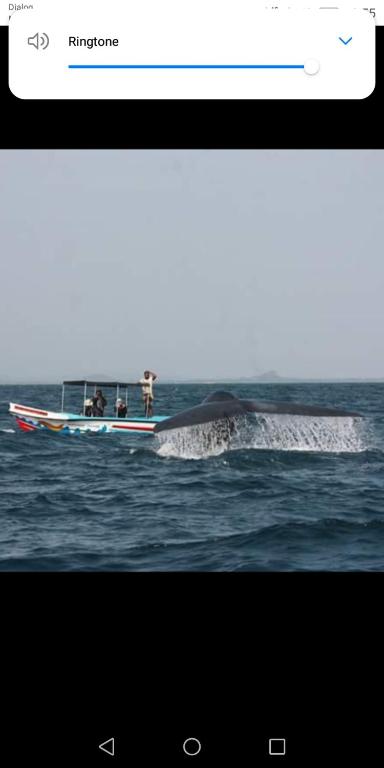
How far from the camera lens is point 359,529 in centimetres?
933

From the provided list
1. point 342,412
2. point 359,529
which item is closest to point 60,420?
point 342,412

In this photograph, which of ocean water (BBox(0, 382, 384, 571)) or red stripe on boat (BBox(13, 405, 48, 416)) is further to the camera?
red stripe on boat (BBox(13, 405, 48, 416))

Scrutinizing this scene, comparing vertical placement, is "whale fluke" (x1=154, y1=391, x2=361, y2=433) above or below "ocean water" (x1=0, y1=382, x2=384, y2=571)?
above

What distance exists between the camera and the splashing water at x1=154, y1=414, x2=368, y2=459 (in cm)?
2372
